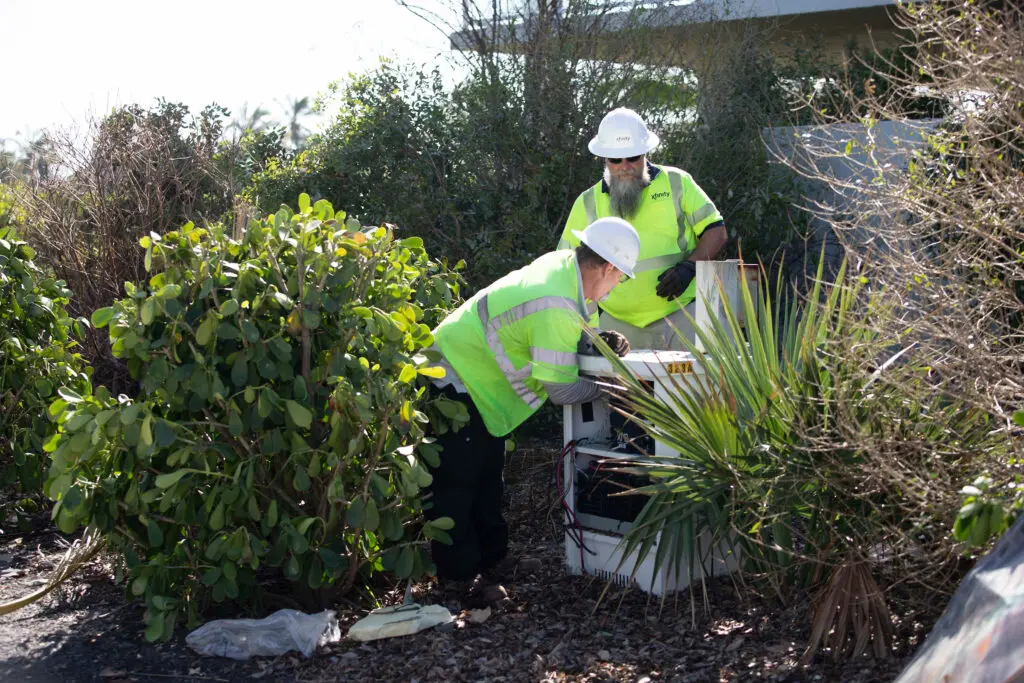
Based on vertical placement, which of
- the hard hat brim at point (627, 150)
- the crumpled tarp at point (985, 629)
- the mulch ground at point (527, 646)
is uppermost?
the hard hat brim at point (627, 150)

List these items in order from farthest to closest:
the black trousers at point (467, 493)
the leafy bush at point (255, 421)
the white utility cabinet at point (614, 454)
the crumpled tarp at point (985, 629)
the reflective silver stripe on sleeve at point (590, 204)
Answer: the reflective silver stripe on sleeve at point (590, 204) → the black trousers at point (467, 493) → the white utility cabinet at point (614, 454) → the leafy bush at point (255, 421) → the crumpled tarp at point (985, 629)

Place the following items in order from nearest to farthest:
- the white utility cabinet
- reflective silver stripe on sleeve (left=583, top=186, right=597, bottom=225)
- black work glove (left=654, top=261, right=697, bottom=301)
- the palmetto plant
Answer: the palmetto plant < the white utility cabinet < black work glove (left=654, top=261, right=697, bottom=301) < reflective silver stripe on sleeve (left=583, top=186, right=597, bottom=225)

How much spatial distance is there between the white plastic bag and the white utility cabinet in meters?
1.21

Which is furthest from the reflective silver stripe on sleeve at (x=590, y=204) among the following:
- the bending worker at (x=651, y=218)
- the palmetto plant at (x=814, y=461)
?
the palmetto plant at (x=814, y=461)

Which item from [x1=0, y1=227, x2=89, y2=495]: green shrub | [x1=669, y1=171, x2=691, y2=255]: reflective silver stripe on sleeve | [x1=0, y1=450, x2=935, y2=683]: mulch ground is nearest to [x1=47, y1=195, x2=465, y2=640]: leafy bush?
[x1=0, y1=450, x2=935, y2=683]: mulch ground

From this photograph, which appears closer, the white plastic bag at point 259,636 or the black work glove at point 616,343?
the white plastic bag at point 259,636

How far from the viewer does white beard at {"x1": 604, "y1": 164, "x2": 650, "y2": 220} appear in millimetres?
5969

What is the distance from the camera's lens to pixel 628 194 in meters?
5.98

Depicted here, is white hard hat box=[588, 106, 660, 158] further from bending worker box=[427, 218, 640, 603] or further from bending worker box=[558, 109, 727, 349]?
bending worker box=[427, 218, 640, 603]

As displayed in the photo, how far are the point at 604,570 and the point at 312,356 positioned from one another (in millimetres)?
1609

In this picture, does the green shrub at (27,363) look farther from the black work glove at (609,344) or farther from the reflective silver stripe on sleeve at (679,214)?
the reflective silver stripe on sleeve at (679,214)

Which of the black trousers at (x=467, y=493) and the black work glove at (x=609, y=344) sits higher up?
the black work glove at (x=609, y=344)

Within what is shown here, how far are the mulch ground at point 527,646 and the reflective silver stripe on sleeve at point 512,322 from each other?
906 mm

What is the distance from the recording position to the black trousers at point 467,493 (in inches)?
189
